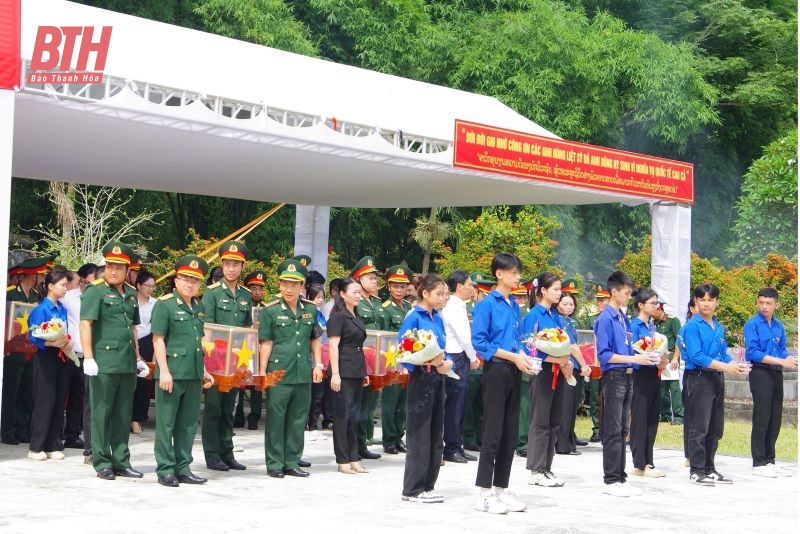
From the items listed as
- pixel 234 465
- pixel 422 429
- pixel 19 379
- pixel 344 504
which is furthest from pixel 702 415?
pixel 19 379

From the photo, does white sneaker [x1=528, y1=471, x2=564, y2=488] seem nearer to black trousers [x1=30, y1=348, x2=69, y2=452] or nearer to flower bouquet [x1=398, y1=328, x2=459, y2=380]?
flower bouquet [x1=398, y1=328, x2=459, y2=380]

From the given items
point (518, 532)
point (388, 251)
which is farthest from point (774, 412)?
point (388, 251)

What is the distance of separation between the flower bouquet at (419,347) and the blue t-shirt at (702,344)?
2674mm

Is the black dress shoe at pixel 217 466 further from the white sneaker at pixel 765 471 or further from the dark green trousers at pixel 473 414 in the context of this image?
the white sneaker at pixel 765 471

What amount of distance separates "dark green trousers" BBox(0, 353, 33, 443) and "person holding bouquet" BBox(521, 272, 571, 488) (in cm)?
458

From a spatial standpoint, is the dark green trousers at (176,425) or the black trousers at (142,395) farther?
the black trousers at (142,395)

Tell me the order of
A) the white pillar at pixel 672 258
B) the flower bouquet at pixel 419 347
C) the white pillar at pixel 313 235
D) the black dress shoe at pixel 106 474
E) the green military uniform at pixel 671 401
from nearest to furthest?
the flower bouquet at pixel 419 347
the black dress shoe at pixel 106 474
the white pillar at pixel 672 258
the green military uniform at pixel 671 401
the white pillar at pixel 313 235

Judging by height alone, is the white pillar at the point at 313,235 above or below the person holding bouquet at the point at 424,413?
above

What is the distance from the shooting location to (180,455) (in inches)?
337

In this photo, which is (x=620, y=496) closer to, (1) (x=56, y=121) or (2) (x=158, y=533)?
(2) (x=158, y=533)

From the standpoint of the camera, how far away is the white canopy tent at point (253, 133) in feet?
32.2

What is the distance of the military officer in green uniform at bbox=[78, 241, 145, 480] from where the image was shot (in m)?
8.52

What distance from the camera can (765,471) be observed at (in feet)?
33.9

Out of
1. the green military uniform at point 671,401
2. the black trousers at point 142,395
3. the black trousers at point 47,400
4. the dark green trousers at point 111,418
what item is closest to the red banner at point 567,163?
the green military uniform at point 671,401
